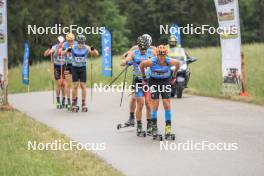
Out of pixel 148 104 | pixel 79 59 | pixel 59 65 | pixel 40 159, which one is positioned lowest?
pixel 40 159

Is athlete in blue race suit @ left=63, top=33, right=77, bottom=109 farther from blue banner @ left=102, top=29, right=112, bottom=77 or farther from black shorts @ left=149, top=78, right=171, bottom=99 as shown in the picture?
blue banner @ left=102, top=29, right=112, bottom=77

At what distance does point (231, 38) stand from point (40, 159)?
34.2 ft

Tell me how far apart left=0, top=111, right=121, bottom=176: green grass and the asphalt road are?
0.37 meters

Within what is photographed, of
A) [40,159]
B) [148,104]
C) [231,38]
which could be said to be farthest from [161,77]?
[231,38]

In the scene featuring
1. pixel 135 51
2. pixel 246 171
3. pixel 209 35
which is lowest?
pixel 246 171

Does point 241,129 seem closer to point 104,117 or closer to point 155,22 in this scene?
point 104,117

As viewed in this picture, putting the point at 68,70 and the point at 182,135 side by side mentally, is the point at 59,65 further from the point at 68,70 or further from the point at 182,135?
the point at 182,135

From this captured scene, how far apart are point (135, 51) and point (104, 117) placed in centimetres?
367

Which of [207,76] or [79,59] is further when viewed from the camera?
[207,76]

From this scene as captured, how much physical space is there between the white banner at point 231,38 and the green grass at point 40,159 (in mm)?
7689

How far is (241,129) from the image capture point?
41.5 ft

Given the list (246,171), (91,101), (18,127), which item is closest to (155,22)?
(91,101)

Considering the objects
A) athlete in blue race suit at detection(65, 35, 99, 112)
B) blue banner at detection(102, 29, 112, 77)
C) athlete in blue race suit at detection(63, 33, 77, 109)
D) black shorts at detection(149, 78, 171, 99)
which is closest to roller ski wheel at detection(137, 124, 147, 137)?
black shorts at detection(149, 78, 171, 99)

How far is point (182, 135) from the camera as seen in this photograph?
1221 centimetres
